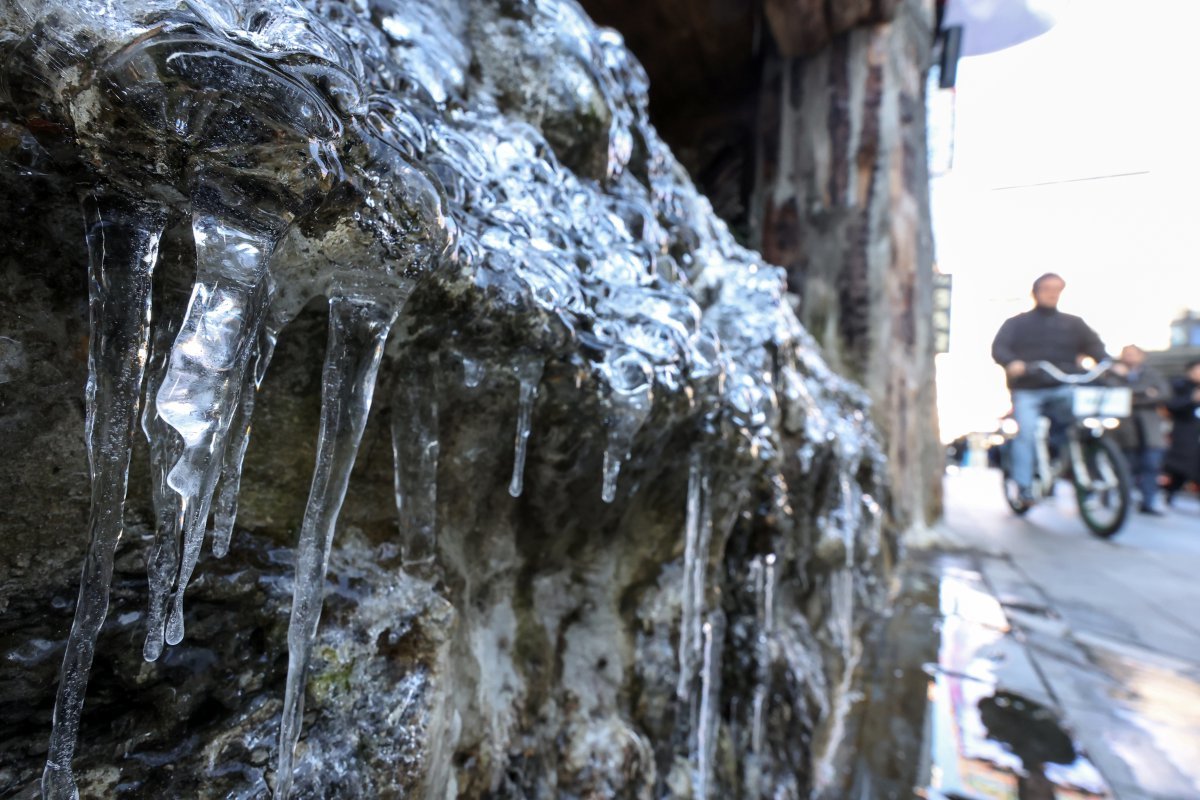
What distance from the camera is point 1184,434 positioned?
8844 mm

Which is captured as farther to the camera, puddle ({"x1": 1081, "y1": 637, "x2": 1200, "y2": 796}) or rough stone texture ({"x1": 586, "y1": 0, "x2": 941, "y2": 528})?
rough stone texture ({"x1": 586, "y1": 0, "x2": 941, "y2": 528})

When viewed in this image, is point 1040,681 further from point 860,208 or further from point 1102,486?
point 1102,486

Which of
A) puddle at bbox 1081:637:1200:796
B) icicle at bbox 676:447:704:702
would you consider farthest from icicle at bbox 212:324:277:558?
puddle at bbox 1081:637:1200:796

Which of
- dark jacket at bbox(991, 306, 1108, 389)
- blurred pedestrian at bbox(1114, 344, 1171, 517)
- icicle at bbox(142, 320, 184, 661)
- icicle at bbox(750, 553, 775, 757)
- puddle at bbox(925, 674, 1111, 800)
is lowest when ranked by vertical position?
puddle at bbox(925, 674, 1111, 800)

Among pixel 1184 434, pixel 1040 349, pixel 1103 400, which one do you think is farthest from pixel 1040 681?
pixel 1184 434

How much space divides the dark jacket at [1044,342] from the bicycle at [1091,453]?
0.41 ft

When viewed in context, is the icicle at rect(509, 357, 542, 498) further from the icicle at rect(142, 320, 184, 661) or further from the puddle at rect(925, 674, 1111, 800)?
the puddle at rect(925, 674, 1111, 800)

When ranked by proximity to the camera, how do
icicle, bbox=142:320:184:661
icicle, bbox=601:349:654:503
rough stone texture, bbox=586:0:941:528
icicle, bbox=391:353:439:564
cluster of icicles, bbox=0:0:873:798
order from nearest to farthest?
cluster of icicles, bbox=0:0:873:798, icicle, bbox=142:320:184:661, icicle, bbox=391:353:439:564, icicle, bbox=601:349:654:503, rough stone texture, bbox=586:0:941:528

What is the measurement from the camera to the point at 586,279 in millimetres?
1345

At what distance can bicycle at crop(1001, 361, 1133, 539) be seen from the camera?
17.2 ft

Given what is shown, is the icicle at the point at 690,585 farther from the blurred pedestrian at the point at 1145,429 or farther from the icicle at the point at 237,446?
the blurred pedestrian at the point at 1145,429

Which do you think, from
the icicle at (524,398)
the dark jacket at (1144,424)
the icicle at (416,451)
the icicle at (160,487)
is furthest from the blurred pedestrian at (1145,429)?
the icicle at (160,487)

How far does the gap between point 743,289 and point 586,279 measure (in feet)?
4.01

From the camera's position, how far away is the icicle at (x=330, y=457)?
2.67 ft
